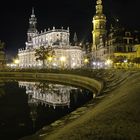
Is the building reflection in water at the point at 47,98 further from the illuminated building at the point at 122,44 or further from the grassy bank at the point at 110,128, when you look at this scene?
the illuminated building at the point at 122,44

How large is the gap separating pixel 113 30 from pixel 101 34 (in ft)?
79.9

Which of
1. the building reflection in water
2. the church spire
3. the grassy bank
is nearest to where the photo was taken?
the grassy bank

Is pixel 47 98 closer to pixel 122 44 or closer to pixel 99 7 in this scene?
pixel 122 44

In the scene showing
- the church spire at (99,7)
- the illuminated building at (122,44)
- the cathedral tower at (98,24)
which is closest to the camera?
the illuminated building at (122,44)

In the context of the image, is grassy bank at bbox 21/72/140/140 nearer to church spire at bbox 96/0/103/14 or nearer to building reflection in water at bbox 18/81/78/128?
building reflection in water at bbox 18/81/78/128

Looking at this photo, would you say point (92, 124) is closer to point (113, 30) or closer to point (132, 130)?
point (132, 130)

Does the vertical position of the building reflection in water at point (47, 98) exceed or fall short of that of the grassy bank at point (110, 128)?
it falls short

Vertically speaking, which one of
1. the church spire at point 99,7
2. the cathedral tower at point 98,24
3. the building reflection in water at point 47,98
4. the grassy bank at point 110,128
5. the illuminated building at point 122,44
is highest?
the church spire at point 99,7

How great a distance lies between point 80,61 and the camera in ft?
543

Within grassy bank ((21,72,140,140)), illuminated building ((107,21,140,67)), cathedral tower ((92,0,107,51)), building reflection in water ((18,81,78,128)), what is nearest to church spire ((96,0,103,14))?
cathedral tower ((92,0,107,51))

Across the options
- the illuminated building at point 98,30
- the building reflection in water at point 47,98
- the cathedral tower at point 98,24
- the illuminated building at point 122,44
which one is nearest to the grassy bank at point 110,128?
the building reflection in water at point 47,98

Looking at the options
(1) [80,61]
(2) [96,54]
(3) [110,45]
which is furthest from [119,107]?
(1) [80,61]

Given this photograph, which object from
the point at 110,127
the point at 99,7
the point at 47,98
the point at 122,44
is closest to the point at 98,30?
the point at 99,7

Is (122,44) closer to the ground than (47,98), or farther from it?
farther from it
